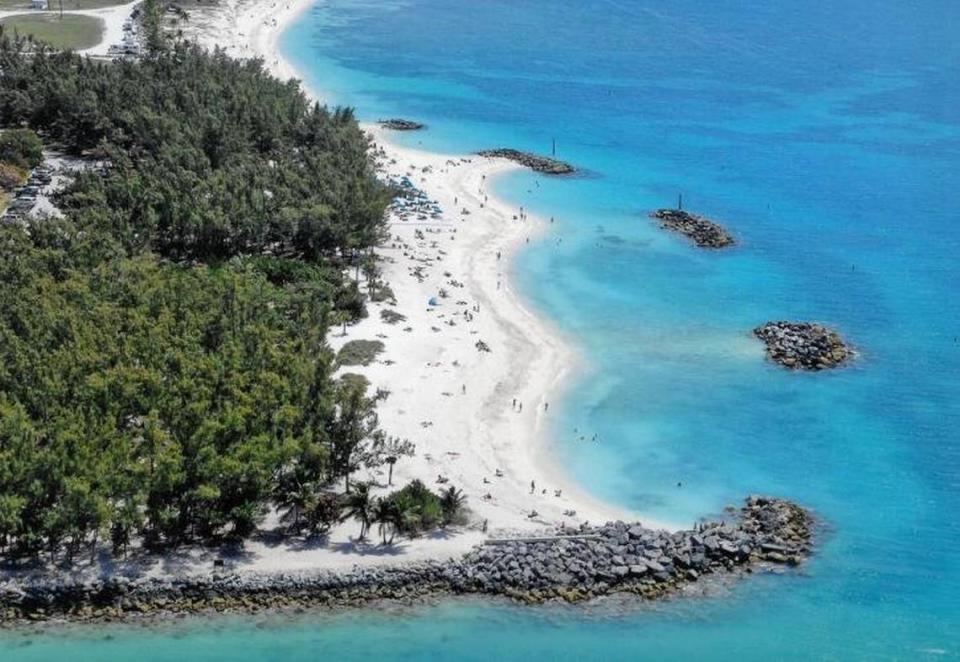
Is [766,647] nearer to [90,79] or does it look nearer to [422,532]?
[422,532]

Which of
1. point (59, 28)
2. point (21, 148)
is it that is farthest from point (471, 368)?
point (59, 28)

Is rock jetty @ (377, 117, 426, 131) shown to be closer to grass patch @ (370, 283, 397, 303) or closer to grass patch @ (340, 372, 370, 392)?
grass patch @ (370, 283, 397, 303)

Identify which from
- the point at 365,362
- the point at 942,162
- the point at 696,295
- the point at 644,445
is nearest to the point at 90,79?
the point at 365,362

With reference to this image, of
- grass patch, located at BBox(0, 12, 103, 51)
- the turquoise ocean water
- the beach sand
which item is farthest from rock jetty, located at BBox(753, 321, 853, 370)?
grass patch, located at BBox(0, 12, 103, 51)

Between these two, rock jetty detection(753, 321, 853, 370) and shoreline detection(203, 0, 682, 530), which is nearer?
shoreline detection(203, 0, 682, 530)

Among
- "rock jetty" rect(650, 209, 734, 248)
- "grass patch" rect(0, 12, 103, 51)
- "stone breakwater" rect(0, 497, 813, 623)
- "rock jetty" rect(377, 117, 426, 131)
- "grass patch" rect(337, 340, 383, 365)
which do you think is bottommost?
"stone breakwater" rect(0, 497, 813, 623)

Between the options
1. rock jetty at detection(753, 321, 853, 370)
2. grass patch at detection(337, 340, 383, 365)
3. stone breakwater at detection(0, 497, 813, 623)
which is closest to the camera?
stone breakwater at detection(0, 497, 813, 623)

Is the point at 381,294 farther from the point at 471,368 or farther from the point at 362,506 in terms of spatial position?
the point at 362,506
